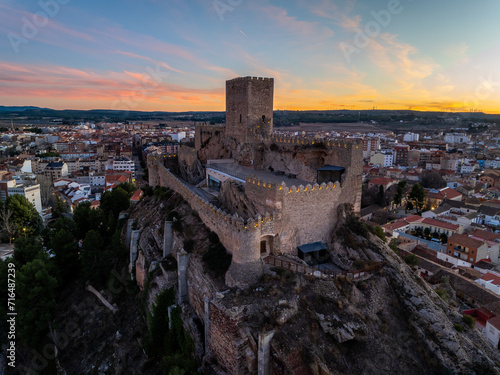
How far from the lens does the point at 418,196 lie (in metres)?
52.3

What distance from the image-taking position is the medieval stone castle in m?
17.0

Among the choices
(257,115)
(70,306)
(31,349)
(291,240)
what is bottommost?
(31,349)

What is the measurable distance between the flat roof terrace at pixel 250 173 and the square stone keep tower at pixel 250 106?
2515mm

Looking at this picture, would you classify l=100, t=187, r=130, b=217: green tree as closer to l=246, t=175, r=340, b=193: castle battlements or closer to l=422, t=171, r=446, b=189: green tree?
l=246, t=175, r=340, b=193: castle battlements

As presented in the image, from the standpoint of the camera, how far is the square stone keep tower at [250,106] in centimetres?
2686

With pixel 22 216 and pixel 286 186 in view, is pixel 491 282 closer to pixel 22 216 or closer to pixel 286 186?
pixel 286 186

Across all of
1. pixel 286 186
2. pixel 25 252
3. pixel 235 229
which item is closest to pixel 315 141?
pixel 286 186

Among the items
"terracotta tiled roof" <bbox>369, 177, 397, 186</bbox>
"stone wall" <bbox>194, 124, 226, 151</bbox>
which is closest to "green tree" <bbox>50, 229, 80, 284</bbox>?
"stone wall" <bbox>194, 124, 226, 151</bbox>

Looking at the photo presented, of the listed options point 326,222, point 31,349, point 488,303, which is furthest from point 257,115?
point 31,349

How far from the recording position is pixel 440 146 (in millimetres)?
116000

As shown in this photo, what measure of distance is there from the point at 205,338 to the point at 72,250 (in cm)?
1980

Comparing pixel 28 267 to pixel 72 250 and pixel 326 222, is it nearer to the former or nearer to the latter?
pixel 72 250

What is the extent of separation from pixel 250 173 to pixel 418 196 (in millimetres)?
38060

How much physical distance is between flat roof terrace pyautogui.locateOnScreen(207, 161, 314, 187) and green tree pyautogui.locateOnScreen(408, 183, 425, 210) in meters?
35.7
